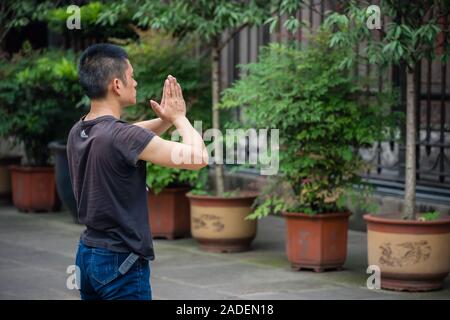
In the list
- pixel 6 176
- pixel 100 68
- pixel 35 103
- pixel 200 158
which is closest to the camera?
pixel 200 158

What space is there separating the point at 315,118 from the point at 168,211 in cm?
287

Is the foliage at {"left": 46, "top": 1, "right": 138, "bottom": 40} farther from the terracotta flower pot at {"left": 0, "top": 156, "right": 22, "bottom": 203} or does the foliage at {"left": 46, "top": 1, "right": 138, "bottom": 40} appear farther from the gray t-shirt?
the gray t-shirt

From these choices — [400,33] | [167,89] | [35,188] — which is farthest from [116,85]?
[35,188]

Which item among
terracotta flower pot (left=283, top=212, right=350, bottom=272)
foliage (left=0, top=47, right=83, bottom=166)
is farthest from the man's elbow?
foliage (left=0, top=47, right=83, bottom=166)

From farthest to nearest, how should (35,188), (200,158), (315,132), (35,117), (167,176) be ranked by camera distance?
1. (35,188)
2. (35,117)
3. (167,176)
4. (315,132)
5. (200,158)

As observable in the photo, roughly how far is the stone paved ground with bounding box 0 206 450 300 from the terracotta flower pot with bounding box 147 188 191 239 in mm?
138

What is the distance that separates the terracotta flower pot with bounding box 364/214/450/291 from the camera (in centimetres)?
823

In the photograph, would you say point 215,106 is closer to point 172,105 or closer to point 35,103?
point 35,103

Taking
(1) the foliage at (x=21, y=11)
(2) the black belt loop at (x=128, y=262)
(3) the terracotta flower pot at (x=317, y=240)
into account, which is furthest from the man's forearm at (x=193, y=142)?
(1) the foliage at (x=21, y=11)

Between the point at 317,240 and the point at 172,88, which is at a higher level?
the point at 172,88

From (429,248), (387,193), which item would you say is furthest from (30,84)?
(429,248)

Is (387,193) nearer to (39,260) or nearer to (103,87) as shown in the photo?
(39,260)

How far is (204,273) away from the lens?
9.27m

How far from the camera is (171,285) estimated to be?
28.5ft
